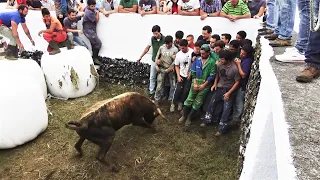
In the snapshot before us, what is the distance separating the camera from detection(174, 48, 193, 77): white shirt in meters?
6.49

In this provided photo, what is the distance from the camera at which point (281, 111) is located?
259cm

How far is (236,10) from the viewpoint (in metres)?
7.02

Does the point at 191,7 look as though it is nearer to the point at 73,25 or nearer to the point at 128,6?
the point at 128,6

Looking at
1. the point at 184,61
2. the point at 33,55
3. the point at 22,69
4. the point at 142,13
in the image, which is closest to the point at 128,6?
the point at 142,13

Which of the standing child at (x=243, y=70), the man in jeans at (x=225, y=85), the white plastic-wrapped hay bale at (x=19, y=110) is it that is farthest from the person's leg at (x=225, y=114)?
the white plastic-wrapped hay bale at (x=19, y=110)

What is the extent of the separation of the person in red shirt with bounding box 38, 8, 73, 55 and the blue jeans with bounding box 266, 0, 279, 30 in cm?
469

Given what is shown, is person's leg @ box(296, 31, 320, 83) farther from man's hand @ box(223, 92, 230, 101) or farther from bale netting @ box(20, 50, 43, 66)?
bale netting @ box(20, 50, 43, 66)

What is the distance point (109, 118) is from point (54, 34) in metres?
3.35

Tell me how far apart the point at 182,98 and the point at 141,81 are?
1698 mm

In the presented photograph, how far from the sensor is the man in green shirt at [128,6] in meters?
8.23

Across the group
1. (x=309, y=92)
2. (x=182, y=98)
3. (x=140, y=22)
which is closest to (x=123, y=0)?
(x=140, y=22)

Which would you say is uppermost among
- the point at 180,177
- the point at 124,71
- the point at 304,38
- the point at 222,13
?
the point at 222,13

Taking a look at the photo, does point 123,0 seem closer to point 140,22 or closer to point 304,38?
point 140,22

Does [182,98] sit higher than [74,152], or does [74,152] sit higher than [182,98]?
[182,98]
